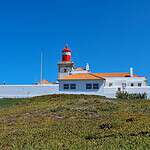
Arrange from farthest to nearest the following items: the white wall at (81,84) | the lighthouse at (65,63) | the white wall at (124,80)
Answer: the lighthouse at (65,63) → the white wall at (124,80) → the white wall at (81,84)

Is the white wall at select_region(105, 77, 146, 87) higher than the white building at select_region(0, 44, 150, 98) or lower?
higher

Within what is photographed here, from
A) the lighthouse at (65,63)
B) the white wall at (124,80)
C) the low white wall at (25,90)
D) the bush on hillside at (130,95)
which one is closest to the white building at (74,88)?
the low white wall at (25,90)

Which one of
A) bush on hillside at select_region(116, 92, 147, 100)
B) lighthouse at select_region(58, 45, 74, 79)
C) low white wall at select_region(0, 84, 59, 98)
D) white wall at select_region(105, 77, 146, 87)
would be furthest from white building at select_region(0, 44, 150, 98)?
lighthouse at select_region(58, 45, 74, 79)

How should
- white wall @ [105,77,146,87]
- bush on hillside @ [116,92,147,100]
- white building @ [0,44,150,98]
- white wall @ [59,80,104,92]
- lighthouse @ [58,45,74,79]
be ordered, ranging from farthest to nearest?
lighthouse @ [58,45,74,79] → white wall @ [105,77,146,87] → white wall @ [59,80,104,92] → white building @ [0,44,150,98] → bush on hillside @ [116,92,147,100]

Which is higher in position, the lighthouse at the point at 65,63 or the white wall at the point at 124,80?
the lighthouse at the point at 65,63

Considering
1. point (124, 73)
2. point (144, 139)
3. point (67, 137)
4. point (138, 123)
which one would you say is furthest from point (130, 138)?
point (124, 73)

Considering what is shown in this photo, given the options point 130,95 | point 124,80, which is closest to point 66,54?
point 124,80

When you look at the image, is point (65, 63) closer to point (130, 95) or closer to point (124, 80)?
point (124, 80)

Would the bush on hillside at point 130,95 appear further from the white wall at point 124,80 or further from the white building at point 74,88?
the white wall at point 124,80

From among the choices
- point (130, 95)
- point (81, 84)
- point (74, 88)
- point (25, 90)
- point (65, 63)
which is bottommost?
point (130, 95)

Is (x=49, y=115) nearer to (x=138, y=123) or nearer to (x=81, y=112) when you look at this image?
(x=81, y=112)

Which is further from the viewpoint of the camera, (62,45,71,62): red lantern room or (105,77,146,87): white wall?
(62,45,71,62): red lantern room

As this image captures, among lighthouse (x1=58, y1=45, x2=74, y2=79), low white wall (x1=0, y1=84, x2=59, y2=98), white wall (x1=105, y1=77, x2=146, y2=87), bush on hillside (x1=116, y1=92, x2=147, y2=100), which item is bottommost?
bush on hillside (x1=116, y1=92, x2=147, y2=100)

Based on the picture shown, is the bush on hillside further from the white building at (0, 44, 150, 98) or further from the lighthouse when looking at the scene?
the lighthouse
